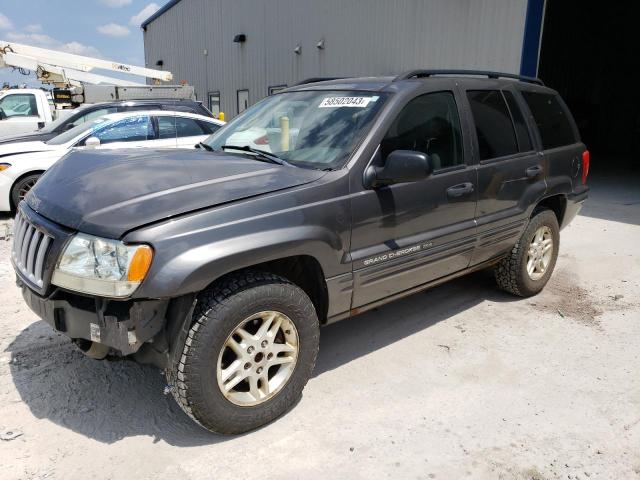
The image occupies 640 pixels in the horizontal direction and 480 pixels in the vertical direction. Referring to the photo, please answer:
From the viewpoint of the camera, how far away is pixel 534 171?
13.6 feet

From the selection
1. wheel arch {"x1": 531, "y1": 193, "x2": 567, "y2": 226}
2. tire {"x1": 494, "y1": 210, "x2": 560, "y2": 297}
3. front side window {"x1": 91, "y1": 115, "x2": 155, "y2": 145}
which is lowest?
tire {"x1": 494, "y1": 210, "x2": 560, "y2": 297}

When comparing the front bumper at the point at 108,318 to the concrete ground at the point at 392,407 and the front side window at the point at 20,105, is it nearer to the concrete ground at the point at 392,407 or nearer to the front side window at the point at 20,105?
the concrete ground at the point at 392,407

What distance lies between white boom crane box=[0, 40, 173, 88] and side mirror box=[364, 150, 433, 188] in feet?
51.5

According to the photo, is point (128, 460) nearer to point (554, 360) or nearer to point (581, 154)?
point (554, 360)

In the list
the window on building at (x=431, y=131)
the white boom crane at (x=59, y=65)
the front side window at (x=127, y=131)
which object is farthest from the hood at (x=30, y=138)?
the white boom crane at (x=59, y=65)

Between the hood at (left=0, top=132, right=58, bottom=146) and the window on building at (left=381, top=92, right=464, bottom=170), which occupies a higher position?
the window on building at (left=381, top=92, right=464, bottom=170)

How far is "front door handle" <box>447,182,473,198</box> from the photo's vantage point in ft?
11.2

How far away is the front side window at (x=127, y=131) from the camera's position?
7.49 meters

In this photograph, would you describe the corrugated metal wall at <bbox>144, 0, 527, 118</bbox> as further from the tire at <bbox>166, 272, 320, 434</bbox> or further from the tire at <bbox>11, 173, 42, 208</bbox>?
the tire at <bbox>166, 272, 320, 434</bbox>

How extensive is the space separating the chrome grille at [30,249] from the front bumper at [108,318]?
180mm

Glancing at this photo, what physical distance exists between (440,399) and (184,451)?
146cm

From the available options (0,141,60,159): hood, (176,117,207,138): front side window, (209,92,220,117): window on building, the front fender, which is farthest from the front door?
(209,92,220,117): window on building

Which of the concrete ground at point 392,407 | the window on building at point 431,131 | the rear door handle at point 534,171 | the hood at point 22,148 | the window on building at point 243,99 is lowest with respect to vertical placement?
the concrete ground at point 392,407

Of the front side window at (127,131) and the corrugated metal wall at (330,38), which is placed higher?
the corrugated metal wall at (330,38)
